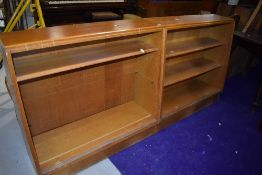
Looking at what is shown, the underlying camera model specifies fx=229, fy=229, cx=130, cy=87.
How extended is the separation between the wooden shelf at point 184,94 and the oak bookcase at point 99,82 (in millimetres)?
11

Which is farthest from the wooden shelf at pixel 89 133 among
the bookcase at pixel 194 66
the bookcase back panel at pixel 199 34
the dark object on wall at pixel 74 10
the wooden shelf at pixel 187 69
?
the dark object on wall at pixel 74 10

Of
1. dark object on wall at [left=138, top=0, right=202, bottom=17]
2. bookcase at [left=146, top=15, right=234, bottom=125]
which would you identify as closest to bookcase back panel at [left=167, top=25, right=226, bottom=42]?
bookcase at [left=146, top=15, right=234, bottom=125]

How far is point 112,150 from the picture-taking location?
180 centimetres

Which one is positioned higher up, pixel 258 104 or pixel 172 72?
pixel 172 72

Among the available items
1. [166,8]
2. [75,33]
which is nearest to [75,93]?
[75,33]

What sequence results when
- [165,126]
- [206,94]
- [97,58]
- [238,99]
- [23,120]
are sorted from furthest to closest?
[238,99]
[206,94]
[165,126]
[97,58]
[23,120]

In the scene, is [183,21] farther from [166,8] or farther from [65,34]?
[166,8]

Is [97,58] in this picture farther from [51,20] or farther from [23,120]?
[51,20]

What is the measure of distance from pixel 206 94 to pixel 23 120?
1830mm

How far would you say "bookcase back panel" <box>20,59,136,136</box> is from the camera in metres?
1.68

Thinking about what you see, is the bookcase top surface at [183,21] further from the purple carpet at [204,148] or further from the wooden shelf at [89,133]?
the purple carpet at [204,148]

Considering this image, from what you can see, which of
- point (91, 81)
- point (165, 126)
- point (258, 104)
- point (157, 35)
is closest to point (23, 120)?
point (91, 81)

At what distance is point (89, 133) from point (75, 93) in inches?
13.3

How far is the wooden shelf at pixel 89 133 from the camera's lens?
1588mm
